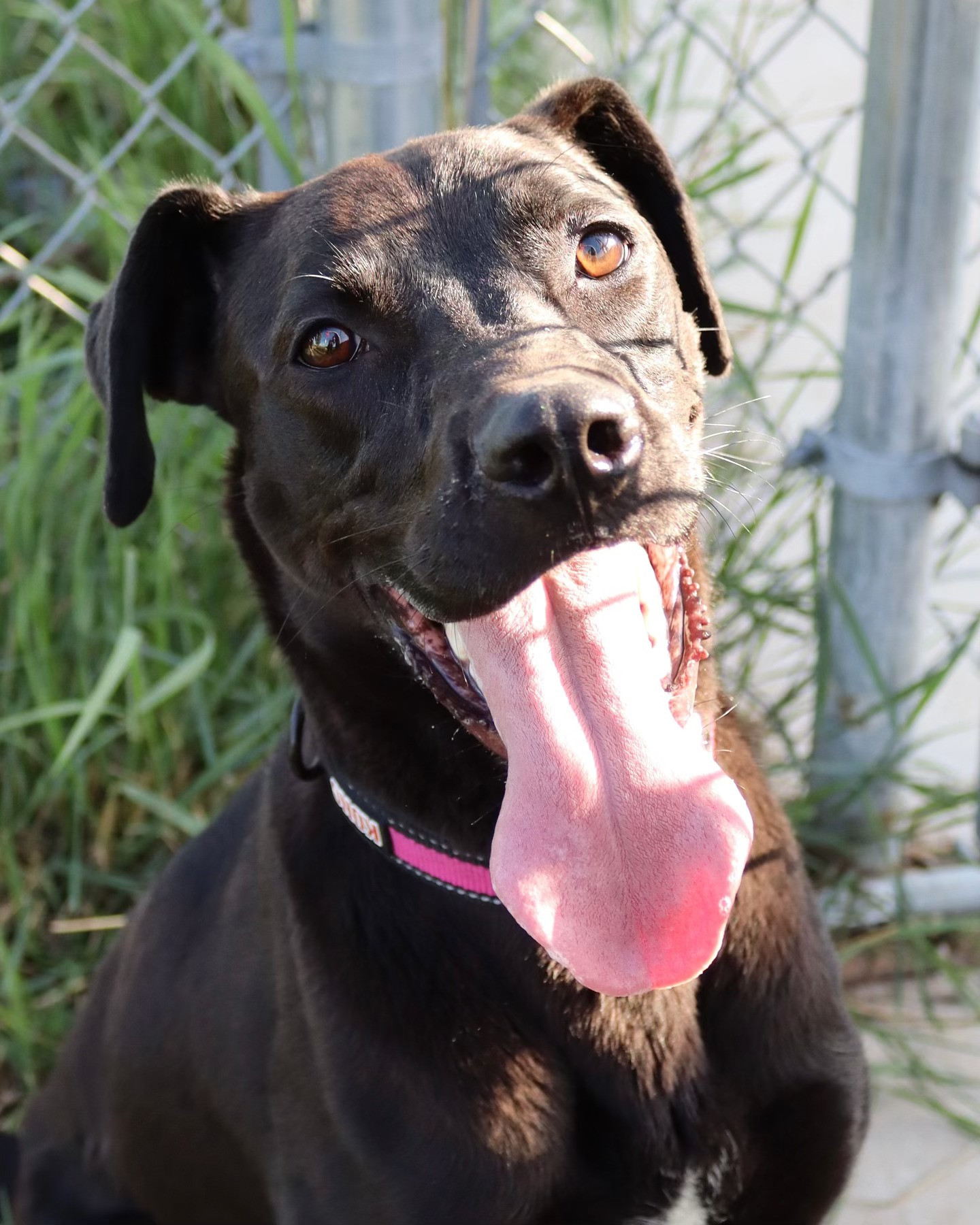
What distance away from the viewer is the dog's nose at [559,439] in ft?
5.08

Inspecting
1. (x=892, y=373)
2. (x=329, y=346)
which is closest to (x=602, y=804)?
(x=329, y=346)

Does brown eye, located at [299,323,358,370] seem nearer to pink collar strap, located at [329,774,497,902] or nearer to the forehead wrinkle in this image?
the forehead wrinkle

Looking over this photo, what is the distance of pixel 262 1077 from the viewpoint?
2029mm

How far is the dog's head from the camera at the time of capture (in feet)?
5.45

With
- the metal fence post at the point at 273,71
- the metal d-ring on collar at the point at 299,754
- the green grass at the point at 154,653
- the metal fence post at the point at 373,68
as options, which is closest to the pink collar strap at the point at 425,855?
the metal d-ring on collar at the point at 299,754

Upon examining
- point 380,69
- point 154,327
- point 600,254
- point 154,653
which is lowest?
point 154,653

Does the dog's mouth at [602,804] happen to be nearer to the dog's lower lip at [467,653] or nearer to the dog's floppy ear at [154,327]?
the dog's lower lip at [467,653]

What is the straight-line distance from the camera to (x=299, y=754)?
209 cm

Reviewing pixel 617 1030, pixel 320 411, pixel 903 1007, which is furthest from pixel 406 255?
pixel 903 1007

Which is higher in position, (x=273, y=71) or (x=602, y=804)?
(x=273, y=71)

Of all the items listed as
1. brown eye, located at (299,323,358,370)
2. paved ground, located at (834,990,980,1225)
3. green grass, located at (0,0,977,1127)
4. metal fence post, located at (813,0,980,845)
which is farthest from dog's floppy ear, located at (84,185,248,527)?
paved ground, located at (834,990,980,1225)

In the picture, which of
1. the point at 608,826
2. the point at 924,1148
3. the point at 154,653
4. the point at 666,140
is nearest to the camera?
the point at 608,826

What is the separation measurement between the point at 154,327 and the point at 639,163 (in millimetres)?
730

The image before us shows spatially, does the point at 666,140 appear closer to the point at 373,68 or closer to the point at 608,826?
the point at 373,68
